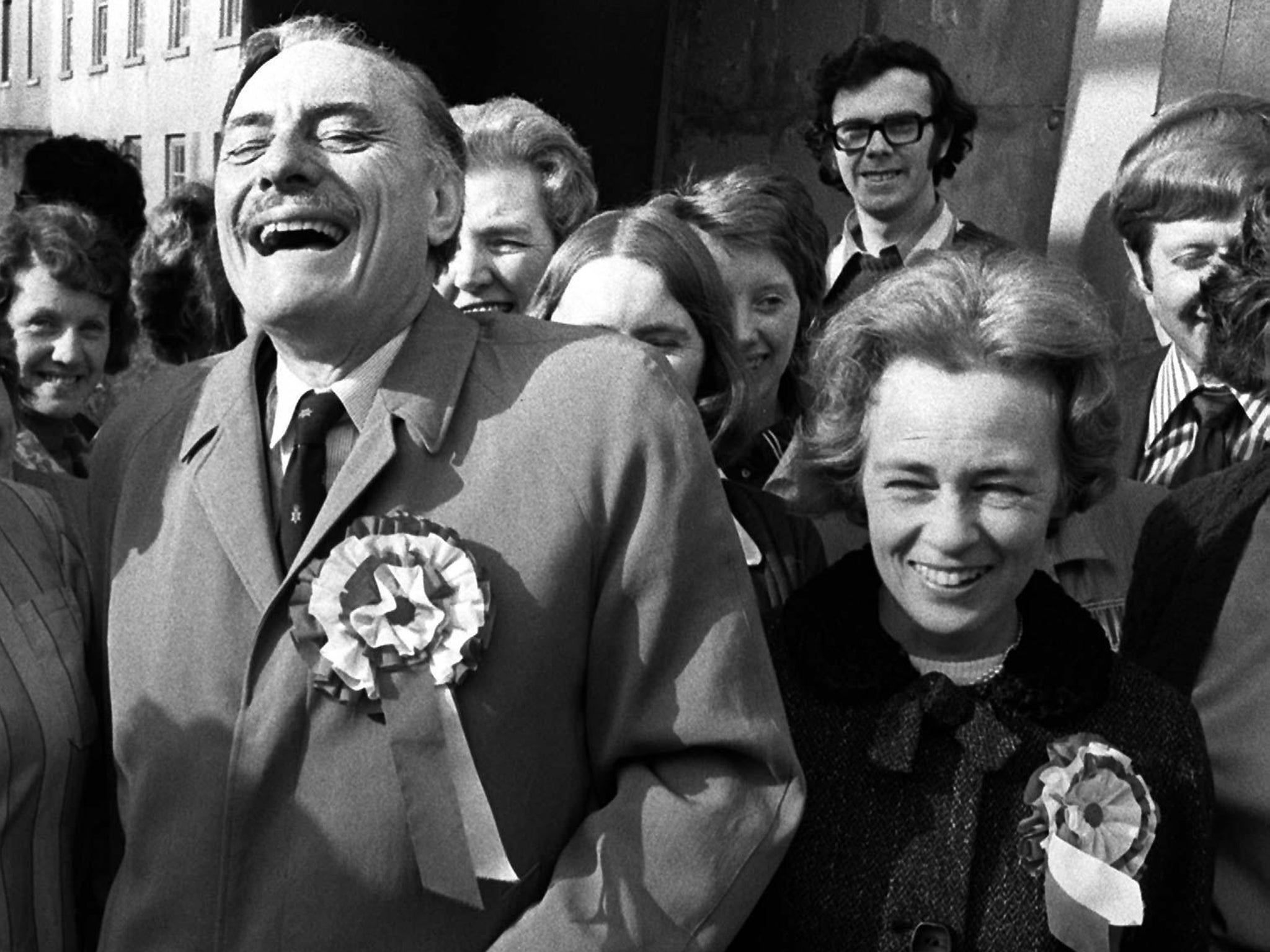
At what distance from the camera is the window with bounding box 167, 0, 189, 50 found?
592 cm

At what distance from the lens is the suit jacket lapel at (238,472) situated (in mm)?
2236

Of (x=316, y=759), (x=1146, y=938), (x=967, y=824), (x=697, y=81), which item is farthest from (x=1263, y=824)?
(x=697, y=81)

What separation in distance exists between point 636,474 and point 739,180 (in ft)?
6.00

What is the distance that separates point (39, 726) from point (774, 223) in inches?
77.1

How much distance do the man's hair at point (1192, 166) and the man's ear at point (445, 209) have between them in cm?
165

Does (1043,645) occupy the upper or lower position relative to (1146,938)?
upper

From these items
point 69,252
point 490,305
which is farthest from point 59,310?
point 490,305

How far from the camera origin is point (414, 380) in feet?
7.56

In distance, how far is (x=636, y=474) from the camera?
2.20 meters

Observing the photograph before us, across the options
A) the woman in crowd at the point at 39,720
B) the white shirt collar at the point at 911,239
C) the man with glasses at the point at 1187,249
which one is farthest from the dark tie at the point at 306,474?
the white shirt collar at the point at 911,239

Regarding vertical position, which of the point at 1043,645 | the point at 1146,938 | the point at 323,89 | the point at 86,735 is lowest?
the point at 1146,938

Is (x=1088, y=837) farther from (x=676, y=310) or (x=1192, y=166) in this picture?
(x=1192, y=166)

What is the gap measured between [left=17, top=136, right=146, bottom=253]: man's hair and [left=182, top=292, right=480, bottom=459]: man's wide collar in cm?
269

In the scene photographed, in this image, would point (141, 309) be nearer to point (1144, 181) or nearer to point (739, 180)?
point (739, 180)
